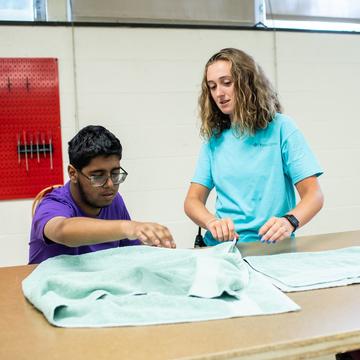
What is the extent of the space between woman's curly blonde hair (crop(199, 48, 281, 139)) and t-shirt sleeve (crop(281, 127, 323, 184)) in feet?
0.36

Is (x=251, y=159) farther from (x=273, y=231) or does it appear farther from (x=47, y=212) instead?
(x=47, y=212)

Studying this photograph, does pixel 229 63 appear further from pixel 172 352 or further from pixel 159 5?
pixel 159 5

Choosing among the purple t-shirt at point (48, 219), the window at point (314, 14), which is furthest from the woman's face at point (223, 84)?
the window at point (314, 14)

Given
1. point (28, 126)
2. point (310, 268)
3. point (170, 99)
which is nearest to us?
point (310, 268)

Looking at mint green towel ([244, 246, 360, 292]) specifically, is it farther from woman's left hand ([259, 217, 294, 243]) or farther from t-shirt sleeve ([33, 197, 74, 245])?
t-shirt sleeve ([33, 197, 74, 245])

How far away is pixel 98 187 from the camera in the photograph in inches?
57.4

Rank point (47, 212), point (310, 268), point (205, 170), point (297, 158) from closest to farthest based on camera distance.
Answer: point (310, 268) → point (47, 212) → point (297, 158) → point (205, 170)

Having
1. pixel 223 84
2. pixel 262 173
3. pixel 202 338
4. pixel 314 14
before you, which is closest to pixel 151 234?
pixel 202 338

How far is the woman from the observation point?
5.49ft

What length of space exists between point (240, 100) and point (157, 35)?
64.5 inches

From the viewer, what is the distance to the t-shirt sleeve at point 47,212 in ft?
4.40

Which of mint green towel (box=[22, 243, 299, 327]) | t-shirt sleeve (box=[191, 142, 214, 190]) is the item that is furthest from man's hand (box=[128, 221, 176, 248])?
t-shirt sleeve (box=[191, 142, 214, 190])

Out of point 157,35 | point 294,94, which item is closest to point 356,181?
point 294,94

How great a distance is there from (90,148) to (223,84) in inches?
23.2
